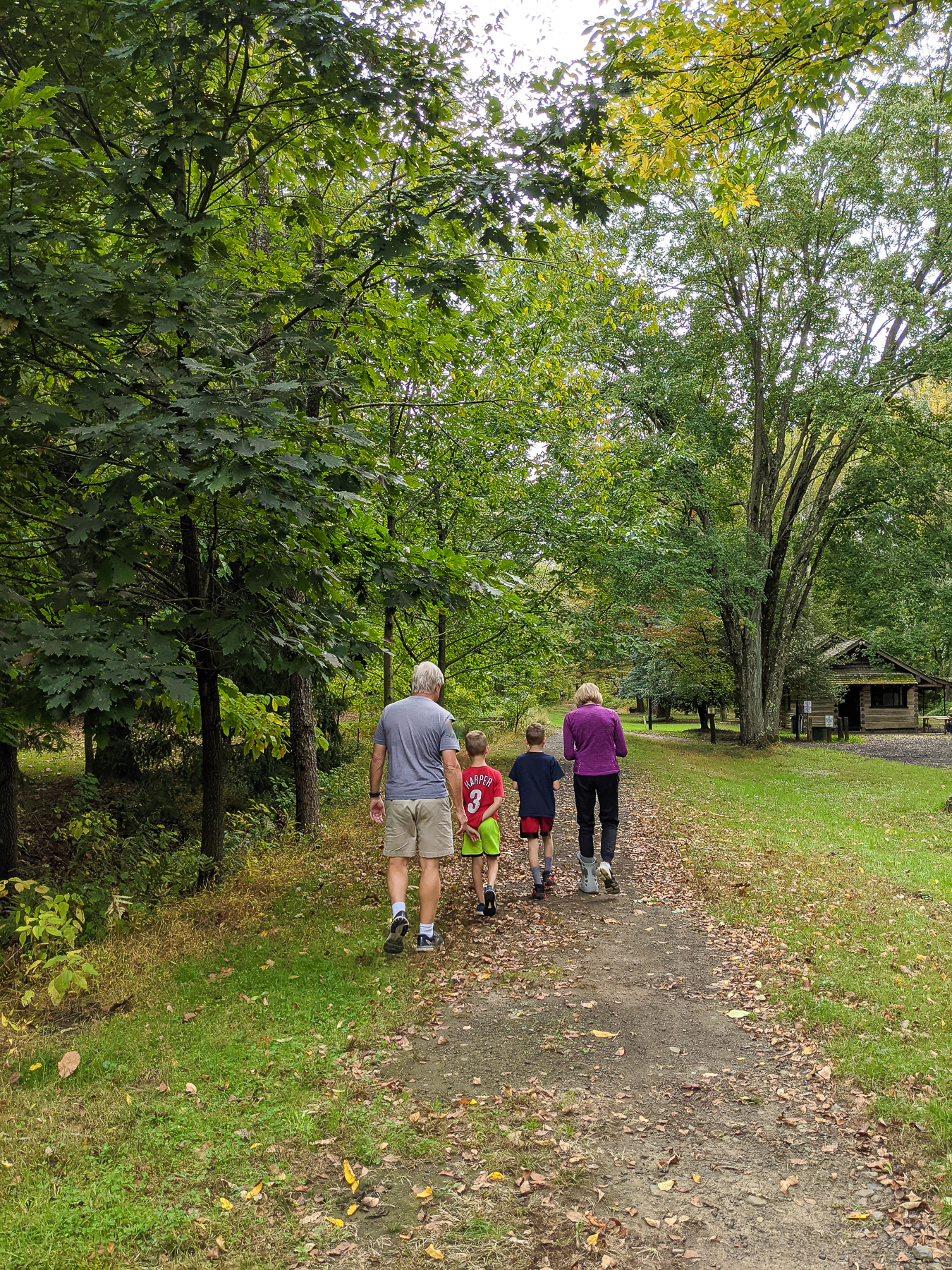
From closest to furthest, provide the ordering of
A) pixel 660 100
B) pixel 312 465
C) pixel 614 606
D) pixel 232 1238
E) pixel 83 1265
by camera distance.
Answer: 1. pixel 83 1265
2. pixel 232 1238
3. pixel 312 465
4. pixel 660 100
5. pixel 614 606

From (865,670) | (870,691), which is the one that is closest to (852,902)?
(865,670)

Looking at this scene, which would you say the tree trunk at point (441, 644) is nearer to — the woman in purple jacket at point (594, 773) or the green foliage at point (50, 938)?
the woman in purple jacket at point (594, 773)

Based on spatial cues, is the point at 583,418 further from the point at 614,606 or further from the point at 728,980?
the point at 728,980

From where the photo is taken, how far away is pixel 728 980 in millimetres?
5535

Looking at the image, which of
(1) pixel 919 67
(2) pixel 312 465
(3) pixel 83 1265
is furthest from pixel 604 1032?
(1) pixel 919 67

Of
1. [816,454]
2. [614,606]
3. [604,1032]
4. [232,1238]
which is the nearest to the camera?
[232,1238]

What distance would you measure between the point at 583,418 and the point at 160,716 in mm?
8482

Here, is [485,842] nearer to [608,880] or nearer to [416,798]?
[416,798]

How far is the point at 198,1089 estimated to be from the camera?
3.90 metres

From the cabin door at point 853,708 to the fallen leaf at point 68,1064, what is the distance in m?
48.0

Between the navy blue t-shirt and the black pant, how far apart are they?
1.36 ft

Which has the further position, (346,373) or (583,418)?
(583,418)

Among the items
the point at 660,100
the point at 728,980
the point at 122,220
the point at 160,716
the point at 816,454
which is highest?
the point at 816,454

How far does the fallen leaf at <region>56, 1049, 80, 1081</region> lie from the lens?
13.0ft
